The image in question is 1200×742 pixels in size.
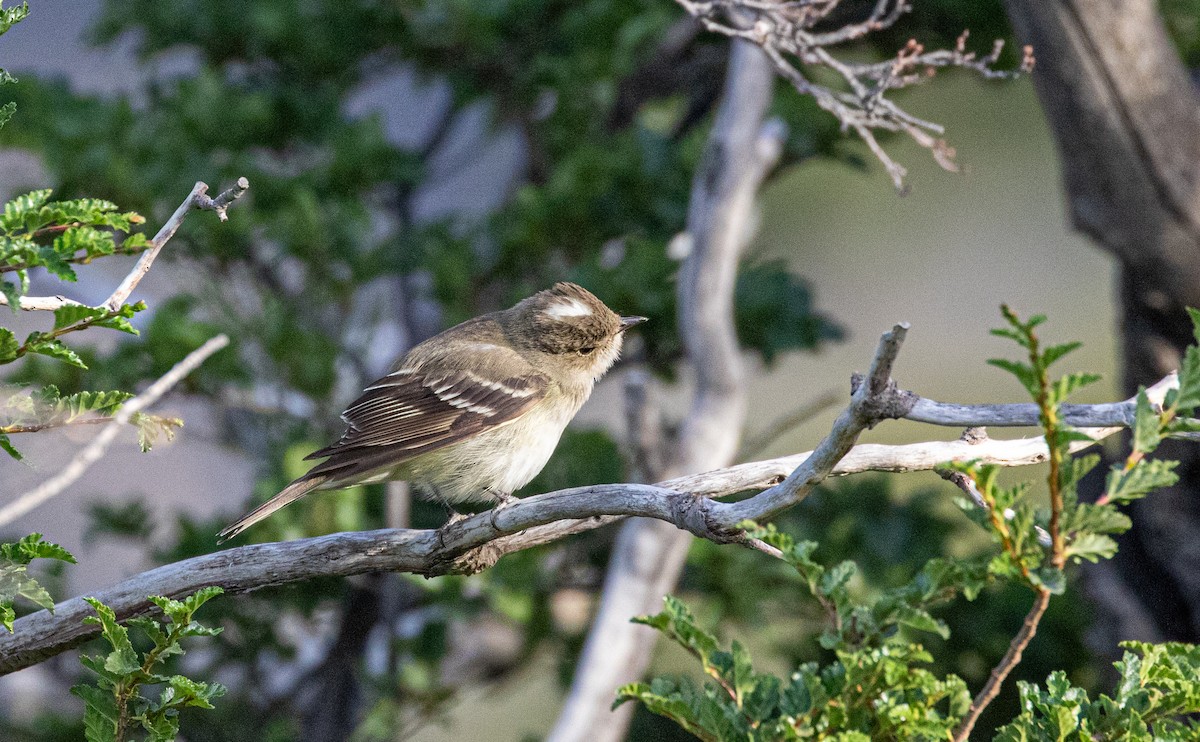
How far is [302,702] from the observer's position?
19.4ft

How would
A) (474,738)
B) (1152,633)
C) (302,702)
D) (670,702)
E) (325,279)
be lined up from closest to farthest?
1. (670,702)
2. (1152,633)
3. (325,279)
4. (302,702)
5. (474,738)

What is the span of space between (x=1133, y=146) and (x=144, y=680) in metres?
3.73

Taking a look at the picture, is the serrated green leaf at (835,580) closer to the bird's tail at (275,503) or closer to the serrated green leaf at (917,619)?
the serrated green leaf at (917,619)

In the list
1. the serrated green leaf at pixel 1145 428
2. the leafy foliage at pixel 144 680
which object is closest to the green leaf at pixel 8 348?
the leafy foliage at pixel 144 680

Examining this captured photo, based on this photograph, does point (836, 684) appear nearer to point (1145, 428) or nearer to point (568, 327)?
point (1145, 428)

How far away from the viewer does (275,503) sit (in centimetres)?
339

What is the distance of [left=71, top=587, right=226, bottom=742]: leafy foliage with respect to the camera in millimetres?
2146

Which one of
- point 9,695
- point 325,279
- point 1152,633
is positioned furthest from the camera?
point 9,695

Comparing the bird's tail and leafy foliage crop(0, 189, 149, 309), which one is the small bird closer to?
the bird's tail

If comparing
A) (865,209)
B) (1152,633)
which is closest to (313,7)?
(1152,633)

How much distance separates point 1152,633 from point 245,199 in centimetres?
436

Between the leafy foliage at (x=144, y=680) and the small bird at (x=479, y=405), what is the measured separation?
48.4 inches

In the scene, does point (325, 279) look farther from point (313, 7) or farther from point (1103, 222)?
point (1103, 222)

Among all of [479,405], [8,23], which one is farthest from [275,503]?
[8,23]
